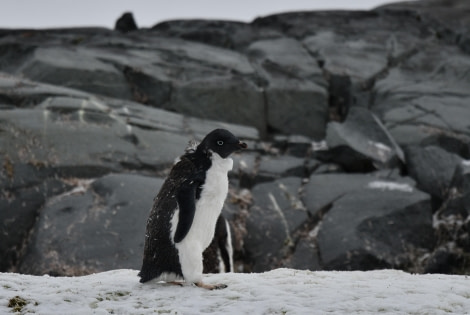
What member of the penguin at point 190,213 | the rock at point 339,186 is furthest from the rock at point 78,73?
the penguin at point 190,213

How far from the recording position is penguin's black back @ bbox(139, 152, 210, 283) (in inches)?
240

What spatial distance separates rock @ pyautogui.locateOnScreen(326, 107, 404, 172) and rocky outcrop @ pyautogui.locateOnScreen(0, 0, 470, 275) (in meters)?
0.04

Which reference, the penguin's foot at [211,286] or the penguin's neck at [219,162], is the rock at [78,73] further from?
the penguin's foot at [211,286]

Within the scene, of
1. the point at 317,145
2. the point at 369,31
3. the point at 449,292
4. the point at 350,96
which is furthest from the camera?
the point at 369,31

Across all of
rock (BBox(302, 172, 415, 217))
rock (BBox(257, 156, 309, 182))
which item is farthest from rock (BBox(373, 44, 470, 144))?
rock (BBox(257, 156, 309, 182))

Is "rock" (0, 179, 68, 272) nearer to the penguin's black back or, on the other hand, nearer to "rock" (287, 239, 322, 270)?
"rock" (287, 239, 322, 270)

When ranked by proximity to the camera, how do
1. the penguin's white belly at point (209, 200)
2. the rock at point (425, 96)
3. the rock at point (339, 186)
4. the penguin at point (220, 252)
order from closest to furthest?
the penguin's white belly at point (209, 200)
the penguin at point (220, 252)
the rock at point (339, 186)
the rock at point (425, 96)

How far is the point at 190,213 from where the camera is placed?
589 centimetres

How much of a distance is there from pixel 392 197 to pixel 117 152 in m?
6.02

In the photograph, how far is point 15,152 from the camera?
11703mm

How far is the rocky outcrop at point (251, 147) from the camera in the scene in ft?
35.6

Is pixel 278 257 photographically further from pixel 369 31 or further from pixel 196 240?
pixel 369 31

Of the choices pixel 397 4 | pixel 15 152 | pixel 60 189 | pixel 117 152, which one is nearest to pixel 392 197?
pixel 117 152

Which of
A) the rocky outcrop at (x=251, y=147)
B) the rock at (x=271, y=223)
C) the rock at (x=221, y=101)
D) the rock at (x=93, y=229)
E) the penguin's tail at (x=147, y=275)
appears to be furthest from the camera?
the rock at (x=221, y=101)
